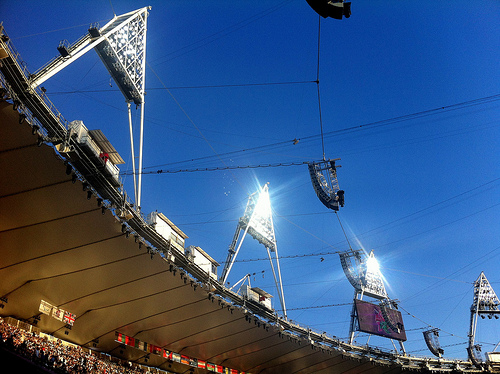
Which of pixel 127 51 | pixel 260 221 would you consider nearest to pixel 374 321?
pixel 260 221

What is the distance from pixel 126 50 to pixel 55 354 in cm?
2061

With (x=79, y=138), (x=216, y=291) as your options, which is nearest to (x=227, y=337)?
(x=216, y=291)

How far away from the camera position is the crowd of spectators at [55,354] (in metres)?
20.6

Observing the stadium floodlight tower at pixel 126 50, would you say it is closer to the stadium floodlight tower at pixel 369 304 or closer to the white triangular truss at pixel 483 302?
the stadium floodlight tower at pixel 369 304

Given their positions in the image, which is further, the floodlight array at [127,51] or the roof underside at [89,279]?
the floodlight array at [127,51]

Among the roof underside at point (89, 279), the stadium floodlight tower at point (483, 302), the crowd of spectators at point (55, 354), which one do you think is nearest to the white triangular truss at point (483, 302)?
the stadium floodlight tower at point (483, 302)

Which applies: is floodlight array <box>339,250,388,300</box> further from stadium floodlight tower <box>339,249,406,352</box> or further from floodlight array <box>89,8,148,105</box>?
floodlight array <box>89,8,148,105</box>

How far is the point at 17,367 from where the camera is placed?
698 inches

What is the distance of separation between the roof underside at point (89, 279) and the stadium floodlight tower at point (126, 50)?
430 centimetres

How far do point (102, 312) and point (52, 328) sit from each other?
12.8ft

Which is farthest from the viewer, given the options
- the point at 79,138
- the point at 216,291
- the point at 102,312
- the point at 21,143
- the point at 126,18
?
the point at 216,291

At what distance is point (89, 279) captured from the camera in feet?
88.2

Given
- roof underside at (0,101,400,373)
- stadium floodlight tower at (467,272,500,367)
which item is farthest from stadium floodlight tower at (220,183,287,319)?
stadium floodlight tower at (467,272,500,367)

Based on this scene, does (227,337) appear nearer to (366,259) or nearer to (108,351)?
(108,351)
